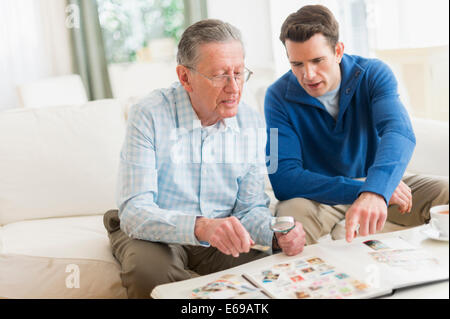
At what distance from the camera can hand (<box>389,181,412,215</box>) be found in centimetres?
79

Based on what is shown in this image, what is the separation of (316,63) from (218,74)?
0.16 meters

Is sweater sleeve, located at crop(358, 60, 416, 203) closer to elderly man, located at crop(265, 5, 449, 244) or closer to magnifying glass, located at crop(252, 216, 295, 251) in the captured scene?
elderly man, located at crop(265, 5, 449, 244)

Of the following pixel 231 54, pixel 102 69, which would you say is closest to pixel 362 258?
pixel 231 54

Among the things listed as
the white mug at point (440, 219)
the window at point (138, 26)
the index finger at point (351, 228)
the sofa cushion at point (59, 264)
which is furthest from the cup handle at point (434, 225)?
the window at point (138, 26)

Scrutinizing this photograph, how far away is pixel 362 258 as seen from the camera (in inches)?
27.7

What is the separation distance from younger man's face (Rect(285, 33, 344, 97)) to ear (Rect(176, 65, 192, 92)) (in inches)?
6.9

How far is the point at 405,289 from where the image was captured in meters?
0.64

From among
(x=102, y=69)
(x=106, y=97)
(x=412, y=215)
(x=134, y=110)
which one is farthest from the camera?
(x=106, y=97)

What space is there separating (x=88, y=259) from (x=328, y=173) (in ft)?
1.60

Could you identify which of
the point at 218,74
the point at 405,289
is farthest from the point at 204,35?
the point at 405,289

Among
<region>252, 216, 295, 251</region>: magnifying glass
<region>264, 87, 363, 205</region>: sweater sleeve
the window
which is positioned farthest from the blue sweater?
the window
